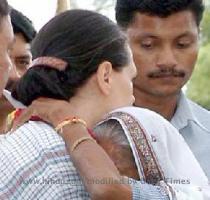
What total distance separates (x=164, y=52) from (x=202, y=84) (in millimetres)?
6766

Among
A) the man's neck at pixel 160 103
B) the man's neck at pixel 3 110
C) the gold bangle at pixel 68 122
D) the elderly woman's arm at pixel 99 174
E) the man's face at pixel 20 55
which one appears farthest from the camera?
the man's face at pixel 20 55

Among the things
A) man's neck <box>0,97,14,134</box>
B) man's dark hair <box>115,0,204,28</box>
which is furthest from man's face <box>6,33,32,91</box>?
man's dark hair <box>115,0,204,28</box>

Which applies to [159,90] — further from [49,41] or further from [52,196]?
[52,196]

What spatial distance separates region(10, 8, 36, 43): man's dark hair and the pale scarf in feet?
5.90

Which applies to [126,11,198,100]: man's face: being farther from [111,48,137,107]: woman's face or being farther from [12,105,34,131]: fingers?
[12,105,34,131]: fingers

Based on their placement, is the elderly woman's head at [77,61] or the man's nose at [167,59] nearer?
the elderly woman's head at [77,61]

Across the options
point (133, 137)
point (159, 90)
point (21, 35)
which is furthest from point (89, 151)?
point (21, 35)

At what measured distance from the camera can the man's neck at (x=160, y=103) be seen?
2973 mm

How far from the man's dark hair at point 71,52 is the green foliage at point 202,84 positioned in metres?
7.36

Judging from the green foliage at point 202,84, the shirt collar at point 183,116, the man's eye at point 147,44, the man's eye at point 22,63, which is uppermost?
the man's eye at point 147,44

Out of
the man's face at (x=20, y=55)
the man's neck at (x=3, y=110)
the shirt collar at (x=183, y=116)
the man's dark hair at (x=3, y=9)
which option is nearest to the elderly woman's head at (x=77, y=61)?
the man's dark hair at (x=3, y=9)

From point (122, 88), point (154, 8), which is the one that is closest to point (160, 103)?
point (154, 8)

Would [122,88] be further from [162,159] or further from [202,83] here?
[202,83]

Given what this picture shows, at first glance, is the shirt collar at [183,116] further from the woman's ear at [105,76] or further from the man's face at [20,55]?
the man's face at [20,55]
